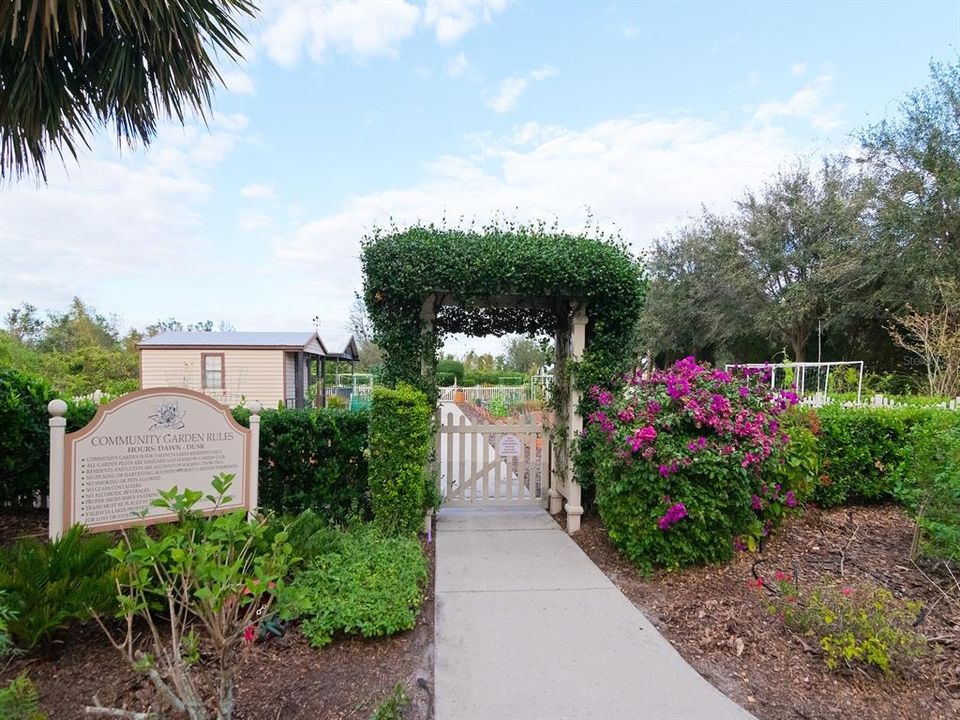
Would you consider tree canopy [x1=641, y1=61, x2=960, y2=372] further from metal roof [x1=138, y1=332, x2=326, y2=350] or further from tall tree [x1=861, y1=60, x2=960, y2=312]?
metal roof [x1=138, y1=332, x2=326, y2=350]

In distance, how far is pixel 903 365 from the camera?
14.6 meters

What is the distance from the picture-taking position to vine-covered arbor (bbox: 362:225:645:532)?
13.9ft

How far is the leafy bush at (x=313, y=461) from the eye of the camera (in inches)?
173

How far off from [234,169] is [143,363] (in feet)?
37.8

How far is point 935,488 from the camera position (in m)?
3.31

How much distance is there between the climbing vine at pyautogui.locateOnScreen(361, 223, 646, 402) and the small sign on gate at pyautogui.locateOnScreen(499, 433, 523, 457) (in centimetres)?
93

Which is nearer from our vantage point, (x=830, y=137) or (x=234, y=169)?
(x=234, y=169)

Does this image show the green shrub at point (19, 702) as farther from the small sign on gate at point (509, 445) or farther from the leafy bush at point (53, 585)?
the small sign on gate at point (509, 445)

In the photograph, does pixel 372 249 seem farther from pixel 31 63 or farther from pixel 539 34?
pixel 539 34

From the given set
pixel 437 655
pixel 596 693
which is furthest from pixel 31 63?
pixel 596 693

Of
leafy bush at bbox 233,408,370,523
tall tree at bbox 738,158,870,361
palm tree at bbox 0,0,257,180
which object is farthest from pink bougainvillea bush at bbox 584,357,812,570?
tall tree at bbox 738,158,870,361

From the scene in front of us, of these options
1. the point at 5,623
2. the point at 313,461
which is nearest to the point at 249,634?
the point at 5,623

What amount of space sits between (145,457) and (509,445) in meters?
3.19

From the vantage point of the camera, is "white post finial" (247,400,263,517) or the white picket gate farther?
the white picket gate
